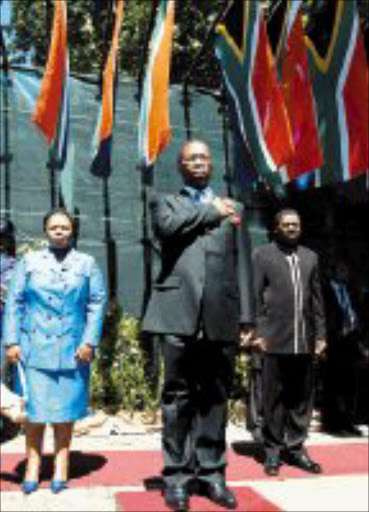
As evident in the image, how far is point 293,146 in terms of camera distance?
24.5ft

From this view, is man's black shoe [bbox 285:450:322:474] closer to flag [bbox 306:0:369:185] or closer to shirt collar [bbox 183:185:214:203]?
shirt collar [bbox 183:185:214:203]

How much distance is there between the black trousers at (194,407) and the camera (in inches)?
161

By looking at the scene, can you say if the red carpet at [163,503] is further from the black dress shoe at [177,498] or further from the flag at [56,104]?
the flag at [56,104]

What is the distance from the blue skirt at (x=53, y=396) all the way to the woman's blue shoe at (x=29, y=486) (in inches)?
13.9

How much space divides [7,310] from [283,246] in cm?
216

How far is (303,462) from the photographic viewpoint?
Result: 207 inches

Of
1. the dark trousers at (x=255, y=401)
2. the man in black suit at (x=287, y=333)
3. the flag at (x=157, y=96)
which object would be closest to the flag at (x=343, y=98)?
the flag at (x=157, y=96)

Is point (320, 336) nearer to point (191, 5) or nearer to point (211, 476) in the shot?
point (211, 476)

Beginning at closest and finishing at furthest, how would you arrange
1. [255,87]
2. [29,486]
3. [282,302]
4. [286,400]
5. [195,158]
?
1. [195,158]
2. [29,486]
3. [282,302]
4. [286,400]
5. [255,87]

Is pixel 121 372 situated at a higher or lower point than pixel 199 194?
lower

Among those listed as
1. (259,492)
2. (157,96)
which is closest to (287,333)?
(259,492)

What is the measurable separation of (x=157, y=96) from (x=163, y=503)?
4.59 metres

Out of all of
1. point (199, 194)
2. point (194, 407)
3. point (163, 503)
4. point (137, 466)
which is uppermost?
point (199, 194)

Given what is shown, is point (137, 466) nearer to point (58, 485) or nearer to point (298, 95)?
point (58, 485)
